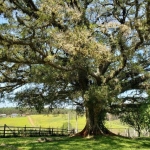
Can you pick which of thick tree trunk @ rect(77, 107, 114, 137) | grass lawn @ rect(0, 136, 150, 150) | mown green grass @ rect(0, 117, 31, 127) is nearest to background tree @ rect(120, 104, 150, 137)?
grass lawn @ rect(0, 136, 150, 150)

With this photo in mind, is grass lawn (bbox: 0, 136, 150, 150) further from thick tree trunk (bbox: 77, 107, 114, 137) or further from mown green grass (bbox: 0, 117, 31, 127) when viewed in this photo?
mown green grass (bbox: 0, 117, 31, 127)

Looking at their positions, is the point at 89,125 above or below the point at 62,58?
below

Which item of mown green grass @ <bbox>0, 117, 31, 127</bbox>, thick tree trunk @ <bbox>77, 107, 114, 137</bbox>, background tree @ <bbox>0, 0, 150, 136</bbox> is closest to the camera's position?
background tree @ <bbox>0, 0, 150, 136</bbox>

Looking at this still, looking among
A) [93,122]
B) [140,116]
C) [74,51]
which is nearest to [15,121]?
[93,122]

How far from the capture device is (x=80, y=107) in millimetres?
29531

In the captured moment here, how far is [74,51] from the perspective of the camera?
612 inches

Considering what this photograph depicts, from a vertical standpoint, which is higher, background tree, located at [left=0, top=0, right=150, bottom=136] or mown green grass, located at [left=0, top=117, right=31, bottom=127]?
background tree, located at [left=0, top=0, right=150, bottom=136]

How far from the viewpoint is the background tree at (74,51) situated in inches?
615

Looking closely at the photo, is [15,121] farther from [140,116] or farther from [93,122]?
[140,116]

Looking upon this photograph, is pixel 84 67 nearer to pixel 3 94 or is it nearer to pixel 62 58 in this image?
pixel 62 58

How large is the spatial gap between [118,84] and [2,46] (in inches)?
372

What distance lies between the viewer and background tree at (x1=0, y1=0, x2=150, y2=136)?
15.6 m

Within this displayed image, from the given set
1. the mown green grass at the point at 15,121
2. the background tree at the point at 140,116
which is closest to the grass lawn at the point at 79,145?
the background tree at the point at 140,116

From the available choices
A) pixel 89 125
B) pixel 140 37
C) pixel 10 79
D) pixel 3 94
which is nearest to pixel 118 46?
pixel 140 37
